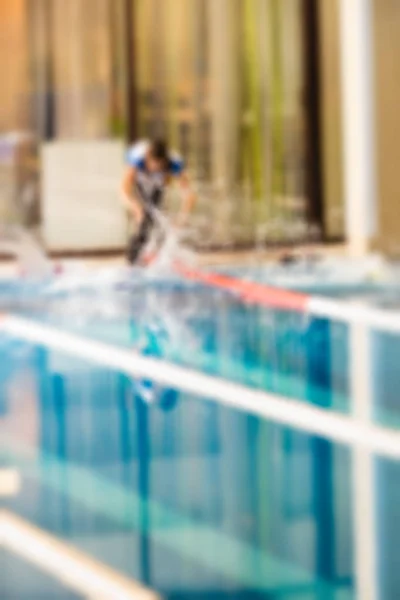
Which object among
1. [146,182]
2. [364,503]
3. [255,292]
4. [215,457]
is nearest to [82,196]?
[146,182]

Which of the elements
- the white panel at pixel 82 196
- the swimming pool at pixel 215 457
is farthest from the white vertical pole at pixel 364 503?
the white panel at pixel 82 196

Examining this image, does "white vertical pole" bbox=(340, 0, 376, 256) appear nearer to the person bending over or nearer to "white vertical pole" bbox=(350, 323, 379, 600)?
the person bending over

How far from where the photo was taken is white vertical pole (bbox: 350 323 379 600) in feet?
9.03

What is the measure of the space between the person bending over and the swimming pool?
379 centimetres

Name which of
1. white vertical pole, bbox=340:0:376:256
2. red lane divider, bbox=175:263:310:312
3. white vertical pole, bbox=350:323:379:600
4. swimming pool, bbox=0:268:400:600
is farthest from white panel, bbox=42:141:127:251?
white vertical pole, bbox=350:323:379:600

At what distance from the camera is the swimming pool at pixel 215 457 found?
114 inches

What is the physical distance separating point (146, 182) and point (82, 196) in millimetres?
2096

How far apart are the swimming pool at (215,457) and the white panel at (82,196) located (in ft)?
19.9

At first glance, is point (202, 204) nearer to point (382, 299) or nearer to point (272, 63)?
point (272, 63)

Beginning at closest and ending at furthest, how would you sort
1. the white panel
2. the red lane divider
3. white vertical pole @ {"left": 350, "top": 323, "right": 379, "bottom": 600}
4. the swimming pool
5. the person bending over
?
white vertical pole @ {"left": 350, "top": 323, "right": 379, "bottom": 600}
the swimming pool
the red lane divider
the person bending over
the white panel

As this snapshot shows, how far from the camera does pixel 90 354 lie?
6.88 metres

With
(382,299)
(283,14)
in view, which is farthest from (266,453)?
(283,14)

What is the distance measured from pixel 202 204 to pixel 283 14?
7.11 feet

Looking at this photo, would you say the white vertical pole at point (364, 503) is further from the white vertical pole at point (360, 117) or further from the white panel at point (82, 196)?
the white vertical pole at point (360, 117)
